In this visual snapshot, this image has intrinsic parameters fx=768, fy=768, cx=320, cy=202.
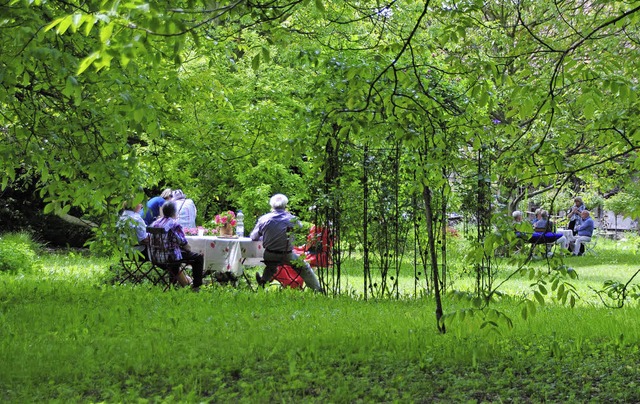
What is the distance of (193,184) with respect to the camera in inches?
657

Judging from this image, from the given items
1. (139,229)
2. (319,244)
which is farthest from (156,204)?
(319,244)

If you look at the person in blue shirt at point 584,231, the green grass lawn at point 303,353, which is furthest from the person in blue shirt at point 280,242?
the person in blue shirt at point 584,231

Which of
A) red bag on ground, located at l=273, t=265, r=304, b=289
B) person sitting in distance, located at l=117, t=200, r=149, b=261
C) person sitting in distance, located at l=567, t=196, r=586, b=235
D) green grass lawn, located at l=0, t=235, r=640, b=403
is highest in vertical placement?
person sitting in distance, located at l=567, t=196, r=586, b=235

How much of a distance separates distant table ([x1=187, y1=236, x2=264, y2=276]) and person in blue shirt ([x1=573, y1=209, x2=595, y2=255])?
12.2 meters

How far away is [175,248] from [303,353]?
196 inches

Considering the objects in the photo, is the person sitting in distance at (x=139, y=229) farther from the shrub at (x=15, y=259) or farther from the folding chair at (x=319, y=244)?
the shrub at (x=15, y=259)

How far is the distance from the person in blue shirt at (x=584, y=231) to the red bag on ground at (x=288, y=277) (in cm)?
1172

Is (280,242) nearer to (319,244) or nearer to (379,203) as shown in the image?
(319,244)

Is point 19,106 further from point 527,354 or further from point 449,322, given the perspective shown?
point 527,354

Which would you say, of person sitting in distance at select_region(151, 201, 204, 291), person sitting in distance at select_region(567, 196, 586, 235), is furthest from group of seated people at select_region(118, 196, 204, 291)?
person sitting in distance at select_region(567, 196, 586, 235)

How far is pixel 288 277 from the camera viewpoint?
463 inches

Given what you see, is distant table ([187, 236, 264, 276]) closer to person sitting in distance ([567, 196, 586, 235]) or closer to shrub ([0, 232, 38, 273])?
shrub ([0, 232, 38, 273])

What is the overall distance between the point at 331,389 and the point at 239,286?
6.49 meters

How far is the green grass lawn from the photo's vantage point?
16.9 ft
